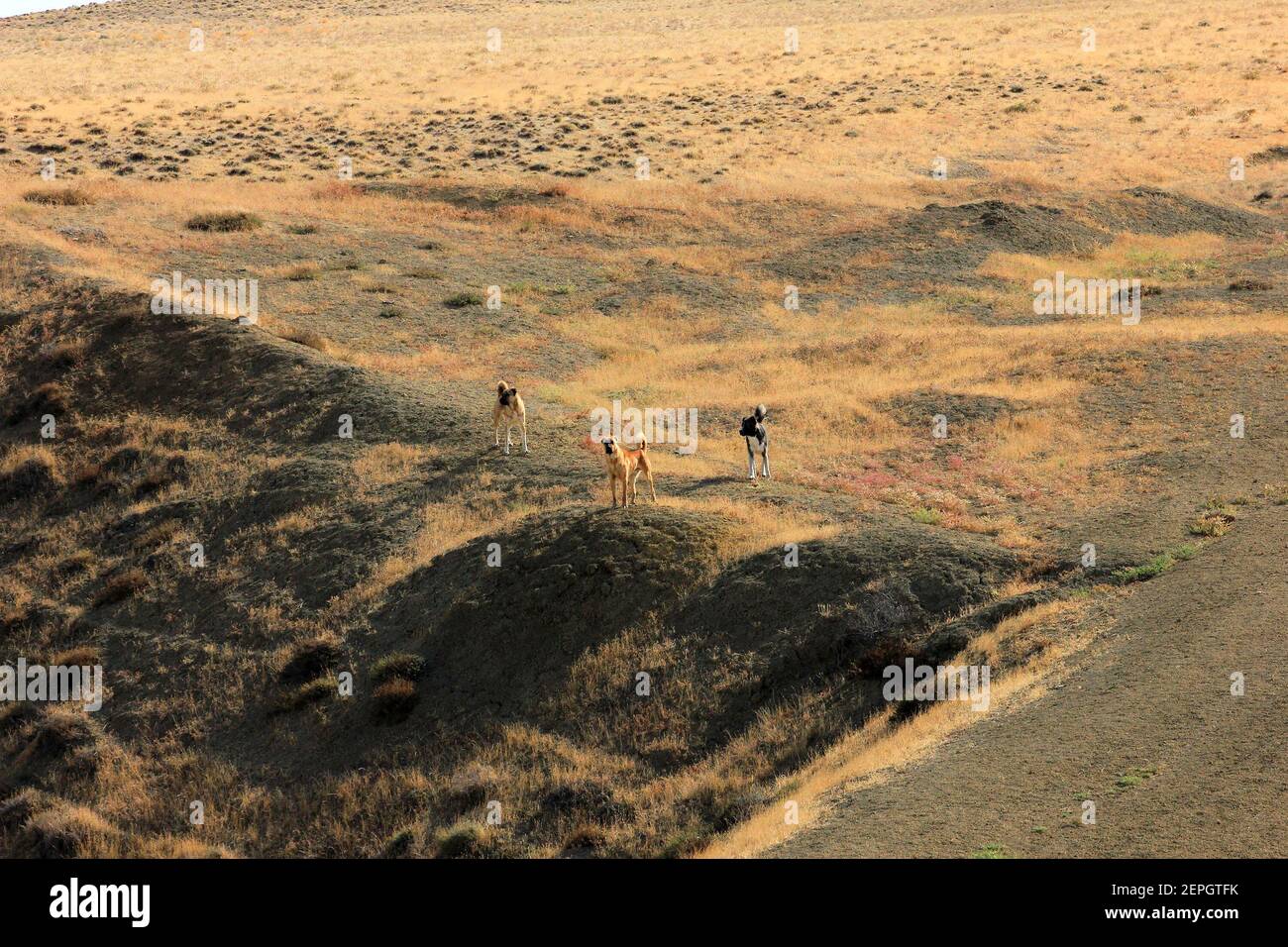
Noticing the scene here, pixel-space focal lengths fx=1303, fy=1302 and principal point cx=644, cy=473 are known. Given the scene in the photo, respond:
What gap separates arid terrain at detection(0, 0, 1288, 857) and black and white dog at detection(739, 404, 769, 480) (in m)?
0.55

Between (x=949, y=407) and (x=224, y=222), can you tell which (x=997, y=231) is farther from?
(x=224, y=222)

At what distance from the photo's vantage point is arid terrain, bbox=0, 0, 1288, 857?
18.3m

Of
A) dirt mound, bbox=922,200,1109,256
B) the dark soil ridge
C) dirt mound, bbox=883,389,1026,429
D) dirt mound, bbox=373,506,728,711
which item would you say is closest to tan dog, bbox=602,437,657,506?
dirt mound, bbox=373,506,728,711

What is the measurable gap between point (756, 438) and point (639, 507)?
3997 mm

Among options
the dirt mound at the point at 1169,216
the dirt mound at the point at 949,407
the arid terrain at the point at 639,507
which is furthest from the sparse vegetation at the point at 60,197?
the dirt mound at the point at 1169,216

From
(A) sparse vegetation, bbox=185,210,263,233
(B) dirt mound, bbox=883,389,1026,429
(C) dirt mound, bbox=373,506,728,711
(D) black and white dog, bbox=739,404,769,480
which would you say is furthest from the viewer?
(A) sparse vegetation, bbox=185,210,263,233

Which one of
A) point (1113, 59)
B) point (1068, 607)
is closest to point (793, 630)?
point (1068, 607)

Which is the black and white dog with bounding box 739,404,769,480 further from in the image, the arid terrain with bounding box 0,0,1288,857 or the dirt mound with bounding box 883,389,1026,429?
the dirt mound with bounding box 883,389,1026,429

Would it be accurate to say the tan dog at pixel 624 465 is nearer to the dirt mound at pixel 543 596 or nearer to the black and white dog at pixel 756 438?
the dirt mound at pixel 543 596

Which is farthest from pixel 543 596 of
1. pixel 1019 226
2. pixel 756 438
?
pixel 1019 226

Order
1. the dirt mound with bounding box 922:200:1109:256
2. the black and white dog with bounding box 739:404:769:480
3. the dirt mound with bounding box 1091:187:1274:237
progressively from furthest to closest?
the dirt mound with bounding box 1091:187:1274:237, the dirt mound with bounding box 922:200:1109:256, the black and white dog with bounding box 739:404:769:480

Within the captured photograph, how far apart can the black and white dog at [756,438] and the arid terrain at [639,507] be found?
0.55 m

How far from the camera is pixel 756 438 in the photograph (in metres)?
27.4

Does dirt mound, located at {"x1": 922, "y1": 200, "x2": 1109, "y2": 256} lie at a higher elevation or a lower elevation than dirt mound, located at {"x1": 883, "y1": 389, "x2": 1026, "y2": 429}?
higher
